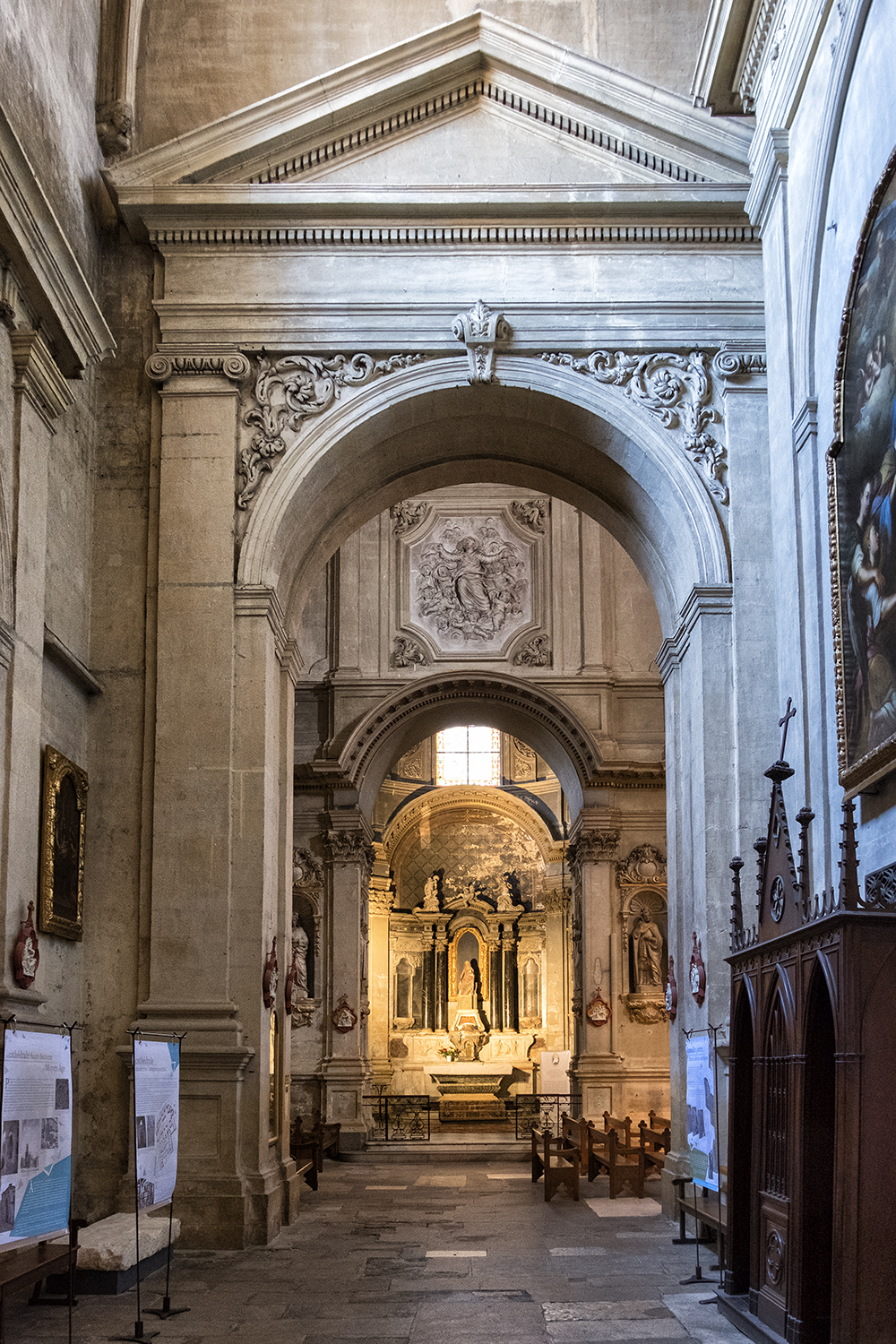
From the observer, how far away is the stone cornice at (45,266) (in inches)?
403

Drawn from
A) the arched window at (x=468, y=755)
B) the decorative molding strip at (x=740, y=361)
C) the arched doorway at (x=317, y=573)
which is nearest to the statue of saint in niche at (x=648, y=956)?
the arched doorway at (x=317, y=573)

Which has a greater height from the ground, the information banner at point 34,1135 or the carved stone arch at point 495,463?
the carved stone arch at point 495,463

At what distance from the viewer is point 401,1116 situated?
29891 millimetres

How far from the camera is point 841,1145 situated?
695 cm

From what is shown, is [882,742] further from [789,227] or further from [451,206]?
[451,206]

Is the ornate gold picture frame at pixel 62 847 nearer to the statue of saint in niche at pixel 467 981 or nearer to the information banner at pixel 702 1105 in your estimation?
the information banner at pixel 702 1105

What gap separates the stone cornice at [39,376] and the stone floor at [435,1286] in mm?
6746

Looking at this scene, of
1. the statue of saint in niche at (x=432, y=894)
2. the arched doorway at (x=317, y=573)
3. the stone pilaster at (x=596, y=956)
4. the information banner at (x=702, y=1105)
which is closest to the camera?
the information banner at (x=702, y=1105)

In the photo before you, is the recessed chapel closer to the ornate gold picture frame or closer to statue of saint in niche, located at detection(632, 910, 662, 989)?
the ornate gold picture frame

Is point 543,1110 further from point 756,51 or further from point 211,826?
point 756,51

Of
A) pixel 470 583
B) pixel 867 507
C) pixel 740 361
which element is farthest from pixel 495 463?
pixel 470 583

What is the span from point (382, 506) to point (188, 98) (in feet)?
16.5

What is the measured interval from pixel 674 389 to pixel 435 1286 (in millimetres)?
8775

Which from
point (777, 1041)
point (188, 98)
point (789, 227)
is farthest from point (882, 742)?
point (188, 98)
